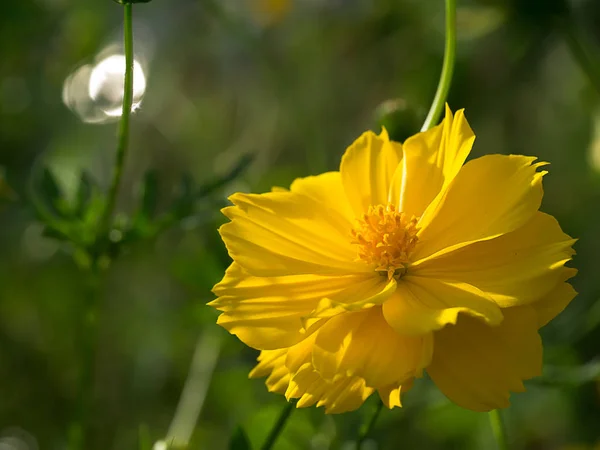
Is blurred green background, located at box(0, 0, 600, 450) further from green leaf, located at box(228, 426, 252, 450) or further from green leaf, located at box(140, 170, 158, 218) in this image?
green leaf, located at box(228, 426, 252, 450)

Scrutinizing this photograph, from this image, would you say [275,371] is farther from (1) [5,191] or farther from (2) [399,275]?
(1) [5,191]

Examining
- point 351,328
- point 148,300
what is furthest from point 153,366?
point 351,328

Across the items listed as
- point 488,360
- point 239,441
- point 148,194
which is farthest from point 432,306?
point 148,194

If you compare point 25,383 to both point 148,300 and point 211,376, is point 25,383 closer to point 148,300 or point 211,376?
point 148,300

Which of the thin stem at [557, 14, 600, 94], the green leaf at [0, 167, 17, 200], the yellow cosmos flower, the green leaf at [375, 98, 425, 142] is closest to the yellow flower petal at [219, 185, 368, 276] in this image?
the yellow cosmos flower

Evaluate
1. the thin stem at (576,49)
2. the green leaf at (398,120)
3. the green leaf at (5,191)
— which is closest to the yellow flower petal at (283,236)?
the green leaf at (398,120)

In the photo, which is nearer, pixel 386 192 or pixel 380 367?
pixel 380 367
